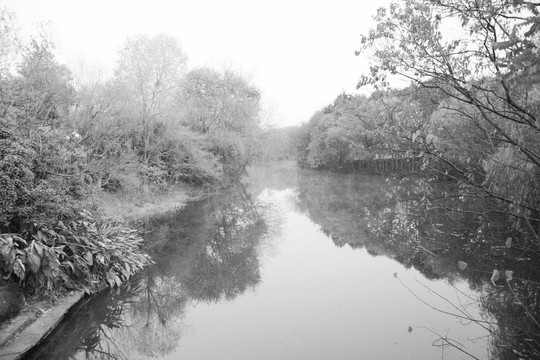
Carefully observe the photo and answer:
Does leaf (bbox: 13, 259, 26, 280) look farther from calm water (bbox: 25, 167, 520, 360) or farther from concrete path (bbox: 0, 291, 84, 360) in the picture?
calm water (bbox: 25, 167, 520, 360)

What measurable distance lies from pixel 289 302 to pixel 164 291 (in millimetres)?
3040

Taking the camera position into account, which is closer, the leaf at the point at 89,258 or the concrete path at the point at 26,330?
the concrete path at the point at 26,330

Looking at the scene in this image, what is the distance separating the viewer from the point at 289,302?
782 centimetres

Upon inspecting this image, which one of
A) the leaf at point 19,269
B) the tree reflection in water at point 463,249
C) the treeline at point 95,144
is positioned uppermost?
the treeline at point 95,144

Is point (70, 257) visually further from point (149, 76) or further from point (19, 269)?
point (149, 76)

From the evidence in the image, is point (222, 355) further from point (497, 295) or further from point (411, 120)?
point (497, 295)

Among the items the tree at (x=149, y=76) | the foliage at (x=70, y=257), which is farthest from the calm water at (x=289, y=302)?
the tree at (x=149, y=76)

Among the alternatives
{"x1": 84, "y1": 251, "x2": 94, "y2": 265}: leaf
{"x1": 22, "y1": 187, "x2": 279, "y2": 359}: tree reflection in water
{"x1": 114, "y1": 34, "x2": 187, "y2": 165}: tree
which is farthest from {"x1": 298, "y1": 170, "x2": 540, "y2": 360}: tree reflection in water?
{"x1": 114, "y1": 34, "x2": 187, "y2": 165}: tree

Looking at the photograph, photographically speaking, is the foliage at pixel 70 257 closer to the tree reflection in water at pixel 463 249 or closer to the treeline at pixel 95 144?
the treeline at pixel 95 144

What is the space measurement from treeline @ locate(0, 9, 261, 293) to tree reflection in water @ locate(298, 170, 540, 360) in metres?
6.66

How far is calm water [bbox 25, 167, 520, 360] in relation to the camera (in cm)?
582

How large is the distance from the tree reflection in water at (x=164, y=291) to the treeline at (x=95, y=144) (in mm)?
822

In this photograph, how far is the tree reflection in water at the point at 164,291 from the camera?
5.89 metres

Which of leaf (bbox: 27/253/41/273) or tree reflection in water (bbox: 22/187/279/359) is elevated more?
leaf (bbox: 27/253/41/273)
